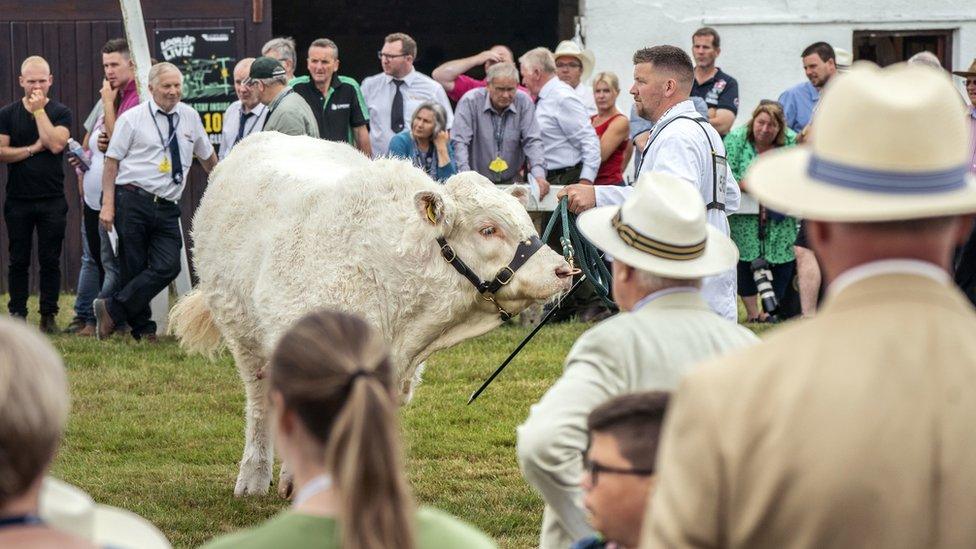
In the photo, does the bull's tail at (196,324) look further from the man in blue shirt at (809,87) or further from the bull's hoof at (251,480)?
the man in blue shirt at (809,87)

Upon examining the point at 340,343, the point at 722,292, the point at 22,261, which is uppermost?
the point at 340,343

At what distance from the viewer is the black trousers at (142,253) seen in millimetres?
13602

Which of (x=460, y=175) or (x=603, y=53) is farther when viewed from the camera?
(x=603, y=53)

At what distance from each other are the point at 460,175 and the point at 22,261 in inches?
312

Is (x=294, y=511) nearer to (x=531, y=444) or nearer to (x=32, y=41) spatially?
(x=531, y=444)

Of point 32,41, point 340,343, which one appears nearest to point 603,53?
point 32,41

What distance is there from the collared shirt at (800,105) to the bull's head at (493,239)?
806 centimetres

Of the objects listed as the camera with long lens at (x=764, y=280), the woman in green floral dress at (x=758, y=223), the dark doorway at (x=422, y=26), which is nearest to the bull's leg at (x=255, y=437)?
the camera with long lens at (x=764, y=280)

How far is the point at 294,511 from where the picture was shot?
2.87 meters

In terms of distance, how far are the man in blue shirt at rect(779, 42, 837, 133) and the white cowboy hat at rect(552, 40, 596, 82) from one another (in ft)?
7.06

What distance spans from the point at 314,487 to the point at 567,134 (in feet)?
38.2

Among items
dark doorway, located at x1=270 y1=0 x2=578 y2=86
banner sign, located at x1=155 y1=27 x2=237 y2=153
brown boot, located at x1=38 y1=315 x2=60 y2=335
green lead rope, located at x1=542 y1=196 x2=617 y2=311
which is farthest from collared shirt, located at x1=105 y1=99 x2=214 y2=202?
dark doorway, located at x1=270 y1=0 x2=578 y2=86

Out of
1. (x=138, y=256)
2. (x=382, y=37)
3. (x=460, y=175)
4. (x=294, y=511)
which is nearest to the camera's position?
(x=294, y=511)

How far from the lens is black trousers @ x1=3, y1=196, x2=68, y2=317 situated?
14594mm
